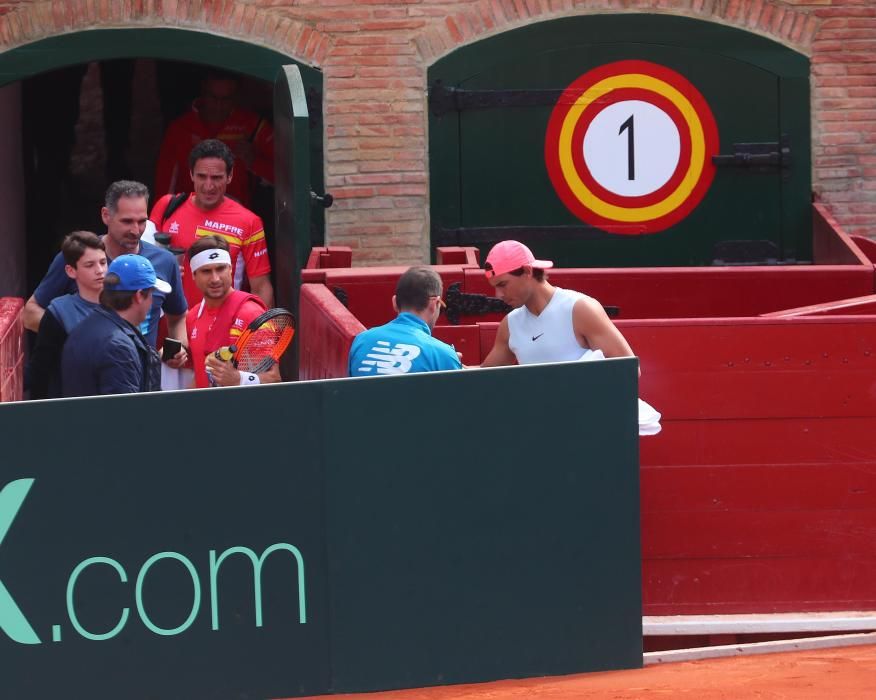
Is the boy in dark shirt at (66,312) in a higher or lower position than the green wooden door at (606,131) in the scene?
lower

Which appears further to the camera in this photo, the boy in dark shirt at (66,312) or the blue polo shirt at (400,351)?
the boy in dark shirt at (66,312)

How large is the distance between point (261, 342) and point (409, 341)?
141cm

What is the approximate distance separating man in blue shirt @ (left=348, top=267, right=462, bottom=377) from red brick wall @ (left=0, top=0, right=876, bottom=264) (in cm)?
491

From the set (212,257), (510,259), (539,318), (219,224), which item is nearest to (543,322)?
(539,318)

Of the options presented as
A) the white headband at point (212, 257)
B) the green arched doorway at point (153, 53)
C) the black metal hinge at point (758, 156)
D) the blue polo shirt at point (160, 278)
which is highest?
the green arched doorway at point (153, 53)

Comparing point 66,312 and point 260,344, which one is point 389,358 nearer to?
point 260,344

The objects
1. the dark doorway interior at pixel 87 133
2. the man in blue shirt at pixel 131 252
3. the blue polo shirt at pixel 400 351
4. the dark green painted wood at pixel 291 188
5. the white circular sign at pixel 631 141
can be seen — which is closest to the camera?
the blue polo shirt at pixel 400 351

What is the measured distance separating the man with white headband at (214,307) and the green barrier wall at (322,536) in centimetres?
207

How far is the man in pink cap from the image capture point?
278 inches

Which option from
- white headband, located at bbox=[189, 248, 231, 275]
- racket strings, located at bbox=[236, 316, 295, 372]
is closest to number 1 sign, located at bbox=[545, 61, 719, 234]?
white headband, located at bbox=[189, 248, 231, 275]

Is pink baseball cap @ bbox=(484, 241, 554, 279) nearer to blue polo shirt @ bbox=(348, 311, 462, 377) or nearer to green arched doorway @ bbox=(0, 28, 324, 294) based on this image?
blue polo shirt @ bbox=(348, 311, 462, 377)

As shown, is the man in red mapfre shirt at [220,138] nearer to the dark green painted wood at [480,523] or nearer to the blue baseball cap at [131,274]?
the blue baseball cap at [131,274]

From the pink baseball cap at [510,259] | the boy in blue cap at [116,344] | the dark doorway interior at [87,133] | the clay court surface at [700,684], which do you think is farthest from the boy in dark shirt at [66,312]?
the dark doorway interior at [87,133]

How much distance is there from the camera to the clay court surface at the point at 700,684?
245 inches
